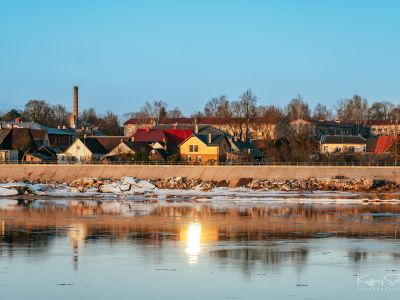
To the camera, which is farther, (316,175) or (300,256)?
(316,175)

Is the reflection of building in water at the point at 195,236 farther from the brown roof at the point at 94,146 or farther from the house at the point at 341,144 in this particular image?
the house at the point at 341,144

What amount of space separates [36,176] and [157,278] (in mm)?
60193

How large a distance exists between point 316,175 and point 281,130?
44.5 metres

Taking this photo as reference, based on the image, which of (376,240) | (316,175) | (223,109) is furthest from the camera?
(223,109)

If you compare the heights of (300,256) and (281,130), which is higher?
(281,130)

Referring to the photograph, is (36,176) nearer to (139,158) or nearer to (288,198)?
(139,158)

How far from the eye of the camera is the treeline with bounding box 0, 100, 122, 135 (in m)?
158

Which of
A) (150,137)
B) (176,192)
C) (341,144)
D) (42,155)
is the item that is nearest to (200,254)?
(176,192)

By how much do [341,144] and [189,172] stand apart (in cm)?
3685

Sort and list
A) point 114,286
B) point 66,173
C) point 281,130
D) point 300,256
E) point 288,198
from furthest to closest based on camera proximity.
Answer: point 281,130 → point 66,173 → point 288,198 → point 300,256 → point 114,286

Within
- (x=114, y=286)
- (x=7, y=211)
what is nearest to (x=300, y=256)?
(x=114, y=286)

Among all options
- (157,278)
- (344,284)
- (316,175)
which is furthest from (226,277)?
(316,175)

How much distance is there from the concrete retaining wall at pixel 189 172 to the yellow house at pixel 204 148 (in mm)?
11750

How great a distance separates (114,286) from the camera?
22906 mm
